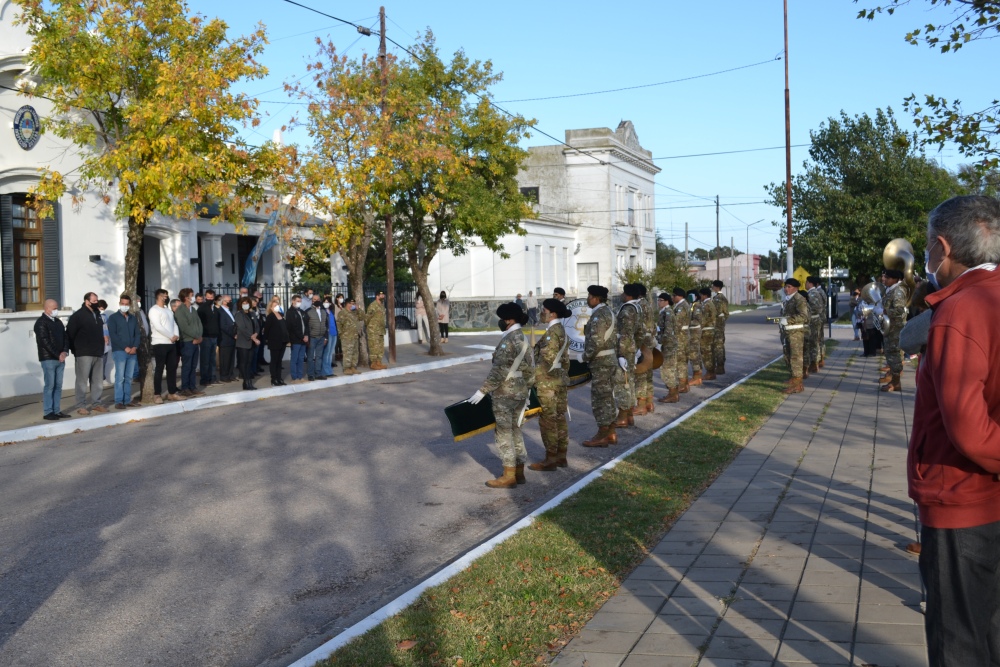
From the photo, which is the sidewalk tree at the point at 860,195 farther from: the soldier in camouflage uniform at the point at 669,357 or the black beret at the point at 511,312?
the black beret at the point at 511,312

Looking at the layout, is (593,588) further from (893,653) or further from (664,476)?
(664,476)

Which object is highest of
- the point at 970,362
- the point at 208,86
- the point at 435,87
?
the point at 435,87

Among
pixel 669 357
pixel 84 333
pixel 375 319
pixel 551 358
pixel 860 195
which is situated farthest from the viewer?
pixel 860 195

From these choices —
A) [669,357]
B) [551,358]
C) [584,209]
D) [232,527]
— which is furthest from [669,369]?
[584,209]

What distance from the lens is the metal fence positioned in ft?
83.9

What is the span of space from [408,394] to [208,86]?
6.55 m

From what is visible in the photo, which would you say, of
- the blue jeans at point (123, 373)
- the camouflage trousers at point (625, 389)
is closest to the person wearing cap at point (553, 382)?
the camouflage trousers at point (625, 389)

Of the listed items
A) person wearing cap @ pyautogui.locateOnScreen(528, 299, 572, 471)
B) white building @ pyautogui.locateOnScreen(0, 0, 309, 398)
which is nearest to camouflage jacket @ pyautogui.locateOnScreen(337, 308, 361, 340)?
white building @ pyautogui.locateOnScreen(0, 0, 309, 398)

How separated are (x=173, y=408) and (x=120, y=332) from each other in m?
1.52

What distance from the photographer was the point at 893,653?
15.6 ft

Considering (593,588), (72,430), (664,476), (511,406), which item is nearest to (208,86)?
(72,430)

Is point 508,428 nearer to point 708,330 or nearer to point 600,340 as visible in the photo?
point 600,340

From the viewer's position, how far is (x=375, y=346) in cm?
2436

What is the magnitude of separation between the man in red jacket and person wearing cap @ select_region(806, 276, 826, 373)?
17098 mm
